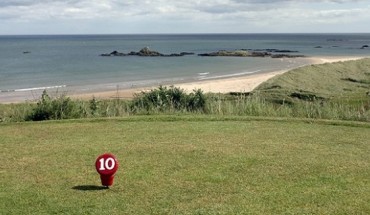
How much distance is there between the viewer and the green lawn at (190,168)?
600 cm

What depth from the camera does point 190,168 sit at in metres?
7.53

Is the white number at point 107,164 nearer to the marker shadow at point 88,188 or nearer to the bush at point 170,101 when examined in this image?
the marker shadow at point 88,188

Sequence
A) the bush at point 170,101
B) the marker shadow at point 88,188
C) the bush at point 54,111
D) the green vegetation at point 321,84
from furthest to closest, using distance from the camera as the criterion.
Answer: the green vegetation at point 321,84 < the bush at point 170,101 < the bush at point 54,111 < the marker shadow at point 88,188

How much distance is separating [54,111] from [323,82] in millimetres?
20877

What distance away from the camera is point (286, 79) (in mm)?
29344

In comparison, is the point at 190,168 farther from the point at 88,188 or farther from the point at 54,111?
the point at 54,111

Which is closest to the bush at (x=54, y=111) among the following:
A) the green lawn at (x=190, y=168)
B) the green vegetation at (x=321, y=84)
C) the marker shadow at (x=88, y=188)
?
the green lawn at (x=190, y=168)

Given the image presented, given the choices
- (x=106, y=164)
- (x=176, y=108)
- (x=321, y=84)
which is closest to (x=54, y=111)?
(x=176, y=108)

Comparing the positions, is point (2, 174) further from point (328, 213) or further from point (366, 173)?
point (366, 173)

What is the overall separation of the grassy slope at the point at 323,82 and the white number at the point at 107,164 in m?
17.5

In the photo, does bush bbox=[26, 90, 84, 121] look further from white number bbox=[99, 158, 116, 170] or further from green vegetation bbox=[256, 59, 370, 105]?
green vegetation bbox=[256, 59, 370, 105]

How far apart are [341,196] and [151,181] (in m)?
2.45

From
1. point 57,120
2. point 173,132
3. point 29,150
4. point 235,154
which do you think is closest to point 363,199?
point 235,154

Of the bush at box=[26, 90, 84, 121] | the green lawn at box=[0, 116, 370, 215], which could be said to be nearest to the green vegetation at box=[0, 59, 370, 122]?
the bush at box=[26, 90, 84, 121]
